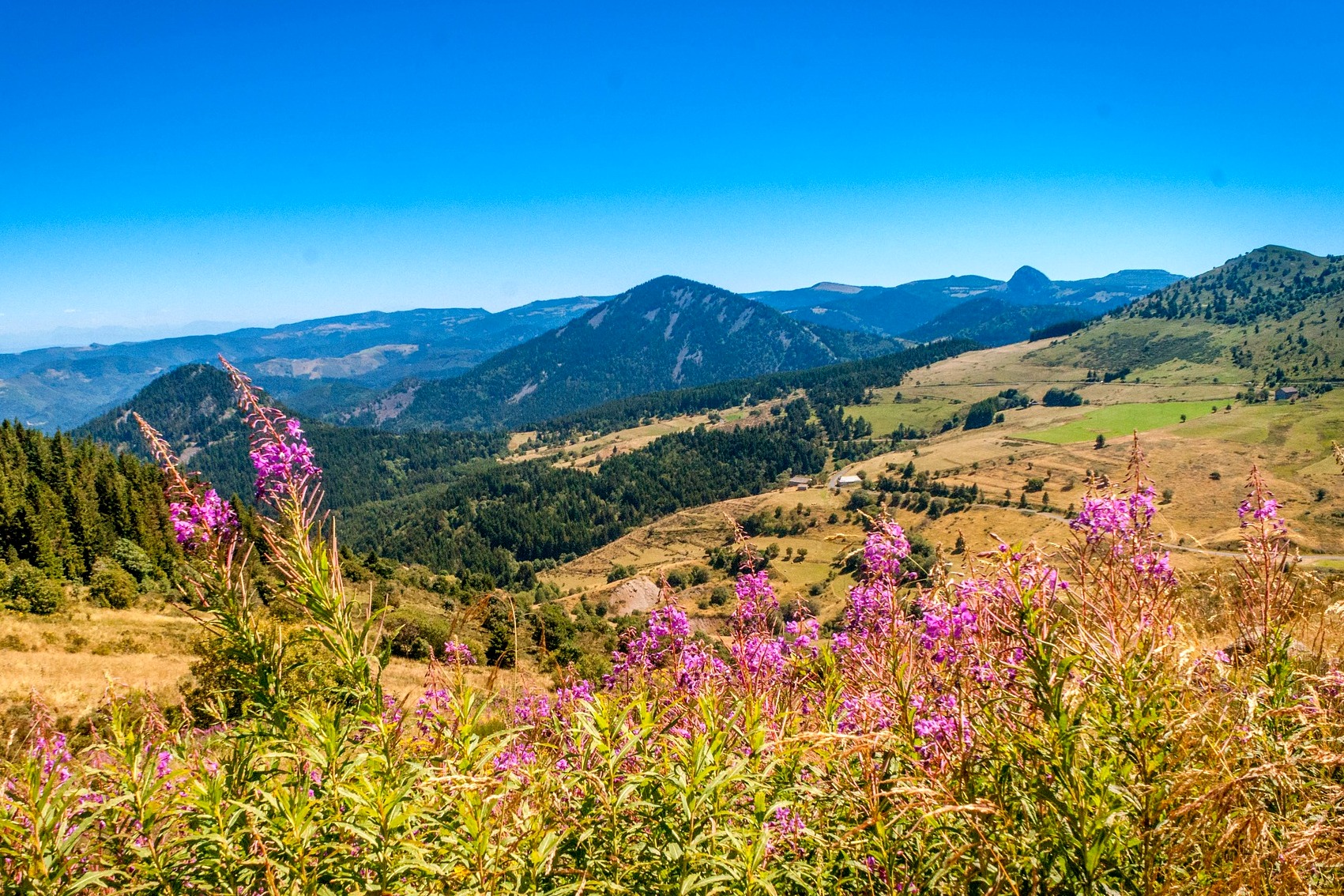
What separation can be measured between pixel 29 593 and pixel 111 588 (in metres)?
7.51

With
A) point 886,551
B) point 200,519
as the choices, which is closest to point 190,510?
point 200,519

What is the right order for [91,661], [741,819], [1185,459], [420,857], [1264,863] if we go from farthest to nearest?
[1185,459] < [91,661] < [741,819] < [420,857] < [1264,863]

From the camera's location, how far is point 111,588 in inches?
1729

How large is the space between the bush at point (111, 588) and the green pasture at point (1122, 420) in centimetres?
16752

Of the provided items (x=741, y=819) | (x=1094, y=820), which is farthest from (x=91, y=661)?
(x=1094, y=820)

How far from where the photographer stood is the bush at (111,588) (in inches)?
→ 1677

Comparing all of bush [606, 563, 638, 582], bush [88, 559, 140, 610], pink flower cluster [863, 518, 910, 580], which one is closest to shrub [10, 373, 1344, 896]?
pink flower cluster [863, 518, 910, 580]

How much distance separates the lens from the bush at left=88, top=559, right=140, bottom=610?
1677 inches

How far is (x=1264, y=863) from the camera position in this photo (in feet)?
9.52

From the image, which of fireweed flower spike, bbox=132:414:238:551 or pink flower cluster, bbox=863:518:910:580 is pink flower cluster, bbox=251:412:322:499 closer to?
fireweed flower spike, bbox=132:414:238:551

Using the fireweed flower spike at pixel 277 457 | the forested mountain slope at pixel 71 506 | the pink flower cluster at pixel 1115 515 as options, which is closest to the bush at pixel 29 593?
the forested mountain slope at pixel 71 506

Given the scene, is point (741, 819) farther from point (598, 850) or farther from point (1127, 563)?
point (1127, 563)

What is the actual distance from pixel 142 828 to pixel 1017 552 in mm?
4971

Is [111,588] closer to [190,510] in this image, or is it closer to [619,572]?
[190,510]
